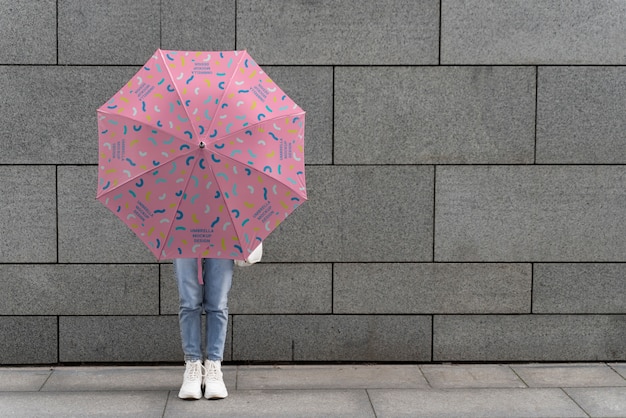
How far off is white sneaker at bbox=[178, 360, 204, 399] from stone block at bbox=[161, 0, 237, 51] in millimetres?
2316

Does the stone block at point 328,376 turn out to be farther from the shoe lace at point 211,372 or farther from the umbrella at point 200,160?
the umbrella at point 200,160

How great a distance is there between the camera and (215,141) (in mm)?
4008

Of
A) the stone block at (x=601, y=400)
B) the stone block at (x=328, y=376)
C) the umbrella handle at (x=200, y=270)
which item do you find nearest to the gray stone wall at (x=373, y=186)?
the stone block at (x=328, y=376)

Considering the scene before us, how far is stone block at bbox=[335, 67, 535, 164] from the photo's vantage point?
564 centimetres

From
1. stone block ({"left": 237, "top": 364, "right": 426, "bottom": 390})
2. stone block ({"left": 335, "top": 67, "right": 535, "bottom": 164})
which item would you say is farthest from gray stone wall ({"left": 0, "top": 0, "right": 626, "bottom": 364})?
stone block ({"left": 237, "top": 364, "right": 426, "bottom": 390})

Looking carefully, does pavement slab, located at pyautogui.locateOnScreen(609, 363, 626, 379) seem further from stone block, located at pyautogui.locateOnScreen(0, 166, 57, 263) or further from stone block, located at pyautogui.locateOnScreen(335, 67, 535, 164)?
stone block, located at pyautogui.locateOnScreen(0, 166, 57, 263)

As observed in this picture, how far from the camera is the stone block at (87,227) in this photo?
5594 millimetres

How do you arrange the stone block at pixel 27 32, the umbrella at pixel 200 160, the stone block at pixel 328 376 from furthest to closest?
the stone block at pixel 27 32 < the stone block at pixel 328 376 < the umbrella at pixel 200 160

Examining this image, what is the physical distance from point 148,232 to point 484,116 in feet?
9.16

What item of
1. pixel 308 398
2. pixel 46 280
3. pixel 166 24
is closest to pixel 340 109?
pixel 166 24

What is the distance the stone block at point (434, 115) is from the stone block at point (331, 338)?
123cm

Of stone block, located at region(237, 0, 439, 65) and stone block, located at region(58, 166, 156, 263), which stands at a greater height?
stone block, located at region(237, 0, 439, 65)

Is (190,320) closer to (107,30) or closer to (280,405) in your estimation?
(280,405)

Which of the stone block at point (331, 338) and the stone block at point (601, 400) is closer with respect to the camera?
the stone block at point (601, 400)
